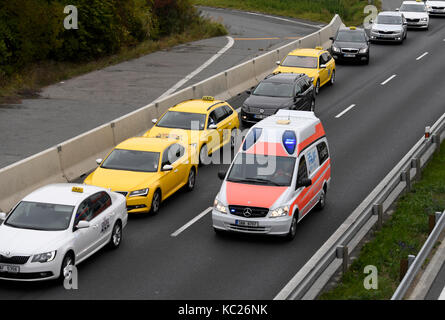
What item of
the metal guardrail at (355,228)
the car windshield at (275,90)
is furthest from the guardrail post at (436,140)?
the car windshield at (275,90)

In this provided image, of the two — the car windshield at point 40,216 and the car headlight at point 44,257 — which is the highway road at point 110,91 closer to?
the car windshield at point 40,216

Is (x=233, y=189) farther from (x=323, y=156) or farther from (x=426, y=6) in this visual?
(x=426, y=6)

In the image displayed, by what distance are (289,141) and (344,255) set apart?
4262 millimetres

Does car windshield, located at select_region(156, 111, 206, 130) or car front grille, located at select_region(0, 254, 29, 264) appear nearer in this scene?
car front grille, located at select_region(0, 254, 29, 264)

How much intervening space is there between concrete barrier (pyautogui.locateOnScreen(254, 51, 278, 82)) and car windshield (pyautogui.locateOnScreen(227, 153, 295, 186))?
15591mm

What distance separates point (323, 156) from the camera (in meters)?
19.7

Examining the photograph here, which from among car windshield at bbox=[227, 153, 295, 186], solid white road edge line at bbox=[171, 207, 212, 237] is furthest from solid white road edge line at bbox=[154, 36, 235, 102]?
car windshield at bbox=[227, 153, 295, 186]

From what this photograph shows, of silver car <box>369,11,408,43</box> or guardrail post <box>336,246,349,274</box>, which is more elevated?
silver car <box>369,11,408,43</box>

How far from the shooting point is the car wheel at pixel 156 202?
18627 mm

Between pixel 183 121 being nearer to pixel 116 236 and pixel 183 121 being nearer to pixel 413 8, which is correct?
pixel 116 236

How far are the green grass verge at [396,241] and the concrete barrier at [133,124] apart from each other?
890 cm

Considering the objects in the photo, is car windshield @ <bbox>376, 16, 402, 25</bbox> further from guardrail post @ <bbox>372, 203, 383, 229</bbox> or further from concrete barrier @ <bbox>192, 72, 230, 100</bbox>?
guardrail post @ <bbox>372, 203, 383, 229</bbox>

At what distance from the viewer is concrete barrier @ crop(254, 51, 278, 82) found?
33.8 meters
